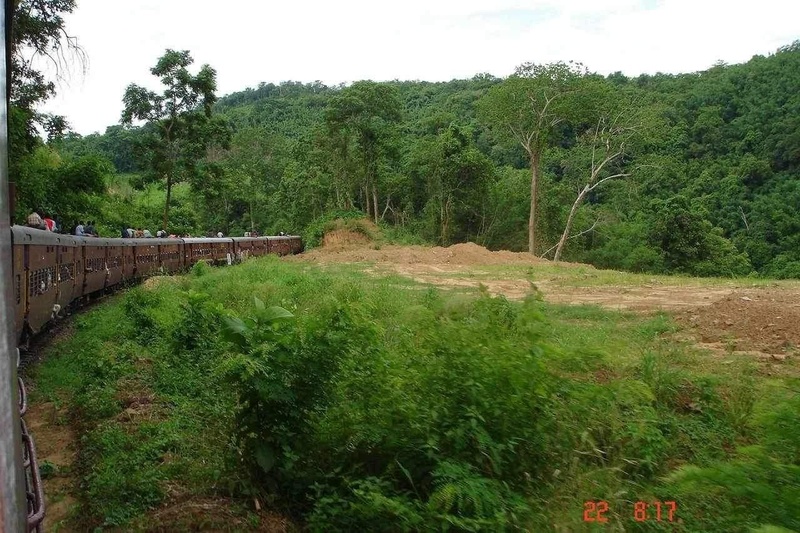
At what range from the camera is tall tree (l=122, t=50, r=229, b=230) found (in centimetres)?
2439

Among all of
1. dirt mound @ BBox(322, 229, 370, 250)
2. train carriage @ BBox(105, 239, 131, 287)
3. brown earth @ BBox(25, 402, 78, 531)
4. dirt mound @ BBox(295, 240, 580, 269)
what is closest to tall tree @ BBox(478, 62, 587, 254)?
dirt mound @ BBox(295, 240, 580, 269)

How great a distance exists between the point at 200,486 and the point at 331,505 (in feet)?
3.75

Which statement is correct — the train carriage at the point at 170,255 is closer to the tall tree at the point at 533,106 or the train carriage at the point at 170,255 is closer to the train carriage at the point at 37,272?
the train carriage at the point at 37,272

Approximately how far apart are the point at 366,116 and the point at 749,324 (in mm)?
28750

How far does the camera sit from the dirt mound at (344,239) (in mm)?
33688

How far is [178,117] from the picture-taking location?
83.0 ft

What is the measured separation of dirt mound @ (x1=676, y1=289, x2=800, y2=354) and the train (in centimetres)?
800

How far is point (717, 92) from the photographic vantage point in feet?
144

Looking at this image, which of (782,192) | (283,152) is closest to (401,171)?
(283,152)

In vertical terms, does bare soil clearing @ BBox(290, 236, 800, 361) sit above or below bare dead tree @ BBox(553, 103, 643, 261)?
below

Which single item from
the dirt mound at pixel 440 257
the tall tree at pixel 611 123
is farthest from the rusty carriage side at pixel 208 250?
the tall tree at pixel 611 123

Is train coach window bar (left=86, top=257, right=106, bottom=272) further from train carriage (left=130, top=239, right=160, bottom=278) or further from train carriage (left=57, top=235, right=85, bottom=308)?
train carriage (left=130, top=239, right=160, bottom=278)
